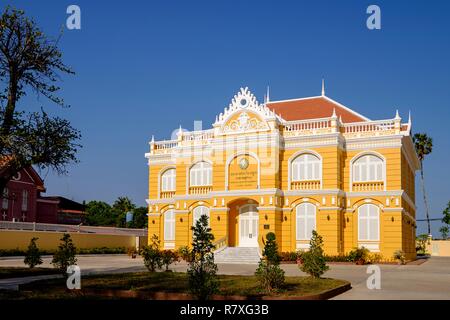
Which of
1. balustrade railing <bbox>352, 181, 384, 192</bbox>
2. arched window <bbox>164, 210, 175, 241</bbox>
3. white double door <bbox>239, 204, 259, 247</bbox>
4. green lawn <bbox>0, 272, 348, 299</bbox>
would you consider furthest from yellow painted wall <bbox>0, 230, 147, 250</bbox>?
green lawn <bbox>0, 272, 348, 299</bbox>

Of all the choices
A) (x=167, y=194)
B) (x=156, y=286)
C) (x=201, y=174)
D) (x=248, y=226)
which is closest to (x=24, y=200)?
(x=167, y=194)

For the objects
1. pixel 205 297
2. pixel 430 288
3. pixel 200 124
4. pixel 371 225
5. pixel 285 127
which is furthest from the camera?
pixel 200 124

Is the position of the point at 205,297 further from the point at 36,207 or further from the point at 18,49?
the point at 36,207

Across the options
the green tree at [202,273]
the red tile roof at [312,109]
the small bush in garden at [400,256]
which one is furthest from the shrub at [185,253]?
the green tree at [202,273]

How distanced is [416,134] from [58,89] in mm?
49518

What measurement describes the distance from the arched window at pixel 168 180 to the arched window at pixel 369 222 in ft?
45.6

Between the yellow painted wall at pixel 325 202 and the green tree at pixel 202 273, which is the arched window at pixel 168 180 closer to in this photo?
the yellow painted wall at pixel 325 202

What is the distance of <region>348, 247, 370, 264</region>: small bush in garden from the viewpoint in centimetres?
3084

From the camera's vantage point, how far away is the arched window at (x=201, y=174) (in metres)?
38.0

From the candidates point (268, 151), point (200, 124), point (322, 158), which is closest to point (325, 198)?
point (322, 158)

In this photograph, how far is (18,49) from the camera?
17.9m

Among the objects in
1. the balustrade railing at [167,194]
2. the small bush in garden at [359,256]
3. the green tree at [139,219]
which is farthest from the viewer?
the green tree at [139,219]

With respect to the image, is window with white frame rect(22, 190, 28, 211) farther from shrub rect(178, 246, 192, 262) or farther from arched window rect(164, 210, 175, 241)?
shrub rect(178, 246, 192, 262)

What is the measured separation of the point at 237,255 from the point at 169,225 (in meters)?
7.96
